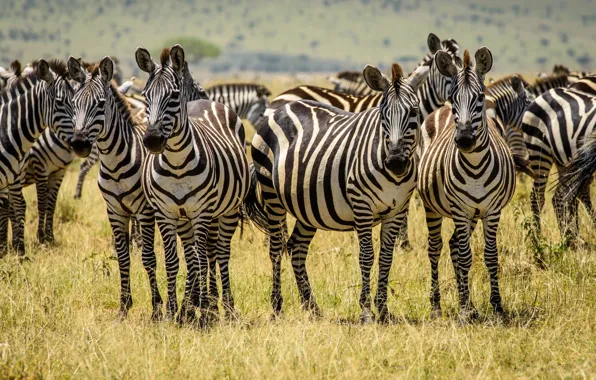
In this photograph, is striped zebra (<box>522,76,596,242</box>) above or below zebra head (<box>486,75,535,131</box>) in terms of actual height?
below

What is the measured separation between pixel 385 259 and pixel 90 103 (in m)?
2.92

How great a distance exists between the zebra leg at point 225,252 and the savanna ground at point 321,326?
22cm

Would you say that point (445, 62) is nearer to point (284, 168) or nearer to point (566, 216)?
point (284, 168)

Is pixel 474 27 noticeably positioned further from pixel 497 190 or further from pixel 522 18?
pixel 497 190

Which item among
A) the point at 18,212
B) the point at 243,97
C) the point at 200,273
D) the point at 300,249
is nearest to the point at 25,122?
the point at 18,212

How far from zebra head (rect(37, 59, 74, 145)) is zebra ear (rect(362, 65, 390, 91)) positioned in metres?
3.00

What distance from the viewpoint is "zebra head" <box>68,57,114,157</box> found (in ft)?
21.5

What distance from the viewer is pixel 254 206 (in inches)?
310

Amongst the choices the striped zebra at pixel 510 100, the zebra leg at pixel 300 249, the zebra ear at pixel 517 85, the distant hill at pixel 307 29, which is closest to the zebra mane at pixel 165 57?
the zebra leg at pixel 300 249

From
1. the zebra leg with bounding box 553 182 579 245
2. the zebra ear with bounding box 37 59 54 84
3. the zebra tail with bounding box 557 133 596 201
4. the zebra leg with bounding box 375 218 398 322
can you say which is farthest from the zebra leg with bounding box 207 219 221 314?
the zebra leg with bounding box 553 182 579 245

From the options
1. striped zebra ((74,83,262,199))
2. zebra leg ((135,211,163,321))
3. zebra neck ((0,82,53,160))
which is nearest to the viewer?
zebra leg ((135,211,163,321))

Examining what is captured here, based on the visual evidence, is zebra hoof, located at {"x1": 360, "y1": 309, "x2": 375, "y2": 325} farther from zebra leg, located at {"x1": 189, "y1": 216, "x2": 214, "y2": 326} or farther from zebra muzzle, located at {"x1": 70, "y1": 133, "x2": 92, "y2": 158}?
zebra muzzle, located at {"x1": 70, "y1": 133, "x2": 92, "y2": 158}

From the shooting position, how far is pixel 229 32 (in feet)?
451

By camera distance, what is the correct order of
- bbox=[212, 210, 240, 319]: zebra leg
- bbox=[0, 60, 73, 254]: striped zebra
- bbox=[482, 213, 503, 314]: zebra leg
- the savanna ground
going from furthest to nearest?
bbox=[0, 60, 73, 254]: striped zebra
bbox=[212, 210, 240, 319]: zebra leg
bbox=[482, 213, 503, 314]: zebra leg
the savanna ground
